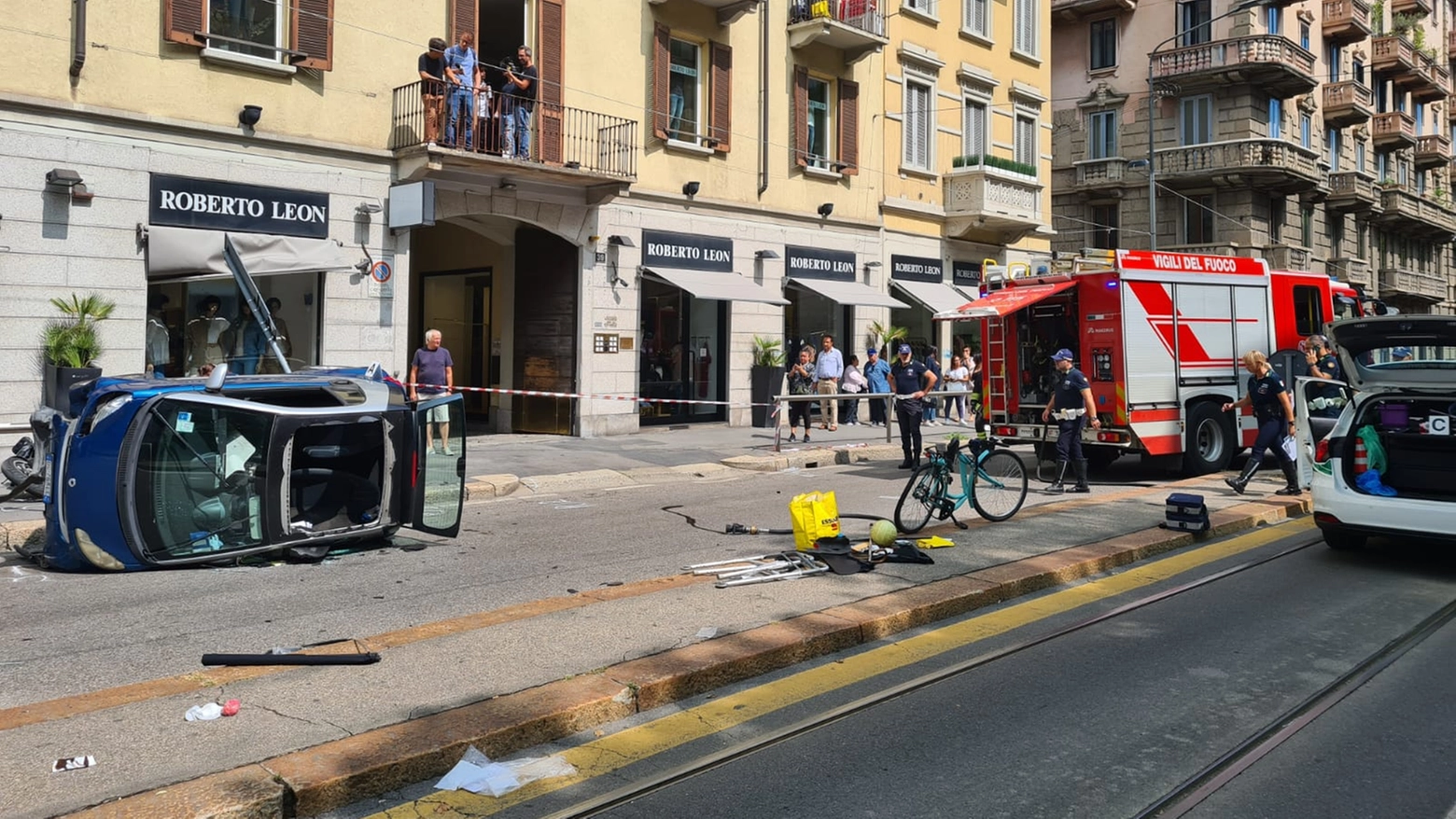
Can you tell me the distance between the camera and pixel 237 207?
15.3 metres

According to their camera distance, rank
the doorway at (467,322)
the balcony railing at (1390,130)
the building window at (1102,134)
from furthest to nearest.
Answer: the balcony railing at (1390,130)
the building window at (1102,134)
the doorway at (467,322)

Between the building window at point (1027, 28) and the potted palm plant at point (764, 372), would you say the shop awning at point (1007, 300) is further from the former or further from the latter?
the building window at point (1027, 28)

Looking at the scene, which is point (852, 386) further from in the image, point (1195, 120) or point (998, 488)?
point (1195, 120)

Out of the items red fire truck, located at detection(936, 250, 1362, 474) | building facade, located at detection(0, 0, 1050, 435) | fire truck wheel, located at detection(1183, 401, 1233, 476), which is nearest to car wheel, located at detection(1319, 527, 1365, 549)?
red fire truck, located at detection(936, 250, 1362, 474)

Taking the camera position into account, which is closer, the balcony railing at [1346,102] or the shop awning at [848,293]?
the shop awning at [848,293]

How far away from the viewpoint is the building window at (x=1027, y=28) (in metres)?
29.0

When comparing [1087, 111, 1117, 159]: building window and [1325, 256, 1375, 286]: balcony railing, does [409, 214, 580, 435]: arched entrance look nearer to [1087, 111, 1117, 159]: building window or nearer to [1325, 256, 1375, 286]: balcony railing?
[1087, 111, 1117, 159]: building window

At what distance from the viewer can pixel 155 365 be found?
14969mm

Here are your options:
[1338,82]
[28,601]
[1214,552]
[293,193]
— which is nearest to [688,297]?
[293,193]


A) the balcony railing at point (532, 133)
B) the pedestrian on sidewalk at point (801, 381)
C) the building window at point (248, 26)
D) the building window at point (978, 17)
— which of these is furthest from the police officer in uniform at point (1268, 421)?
the building window at point (978, 17)

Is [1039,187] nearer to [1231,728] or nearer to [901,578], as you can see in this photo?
[901,578]

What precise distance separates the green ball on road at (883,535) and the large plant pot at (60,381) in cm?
864

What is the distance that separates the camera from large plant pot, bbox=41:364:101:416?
12.4 metres

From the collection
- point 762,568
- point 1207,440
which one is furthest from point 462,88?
point 1207,440
